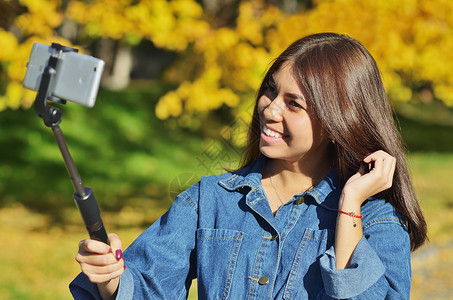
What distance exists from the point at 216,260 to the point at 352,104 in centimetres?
65

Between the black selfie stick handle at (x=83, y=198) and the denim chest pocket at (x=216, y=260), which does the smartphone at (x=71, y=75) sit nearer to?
the black selfie stick handle at (x=83, y=198)

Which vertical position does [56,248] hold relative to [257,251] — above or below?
below

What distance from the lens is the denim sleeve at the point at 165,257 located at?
1782 mm

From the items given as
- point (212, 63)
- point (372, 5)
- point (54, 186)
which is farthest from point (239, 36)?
point (54, 186)

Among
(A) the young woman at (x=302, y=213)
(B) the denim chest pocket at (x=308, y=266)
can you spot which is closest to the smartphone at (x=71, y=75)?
(A) the young woman at (x=302, y=213)

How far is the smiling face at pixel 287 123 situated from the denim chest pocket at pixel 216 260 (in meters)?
0.30

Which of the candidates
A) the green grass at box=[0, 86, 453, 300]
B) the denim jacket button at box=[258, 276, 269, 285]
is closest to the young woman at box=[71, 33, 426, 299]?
the denim jacket button at box=[258, 276, 269, 285]

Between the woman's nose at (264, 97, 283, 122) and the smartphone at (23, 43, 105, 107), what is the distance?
0.75 m

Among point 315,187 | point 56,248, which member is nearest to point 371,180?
point 315,187

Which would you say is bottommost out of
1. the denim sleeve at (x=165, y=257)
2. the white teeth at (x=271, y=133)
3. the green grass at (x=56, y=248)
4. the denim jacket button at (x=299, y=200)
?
the green grass at (x=56, y=248)

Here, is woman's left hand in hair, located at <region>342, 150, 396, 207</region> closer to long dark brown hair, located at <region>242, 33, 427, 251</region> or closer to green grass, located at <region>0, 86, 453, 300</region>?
long dark brown hair, located at <region>242, 33, 427, 251</region>

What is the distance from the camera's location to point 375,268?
5.37ft

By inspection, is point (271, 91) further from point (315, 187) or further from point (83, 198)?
point (83, 198)

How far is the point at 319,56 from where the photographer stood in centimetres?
184
